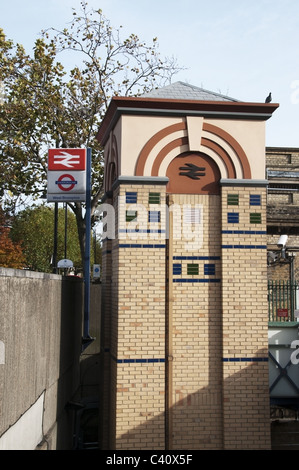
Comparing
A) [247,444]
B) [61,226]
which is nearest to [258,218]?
[247,444]

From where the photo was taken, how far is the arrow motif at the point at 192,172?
10.6 m

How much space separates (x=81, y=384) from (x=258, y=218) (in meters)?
9.64

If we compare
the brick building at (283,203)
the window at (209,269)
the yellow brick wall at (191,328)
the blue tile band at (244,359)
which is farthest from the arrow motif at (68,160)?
the brick building at (283,203)

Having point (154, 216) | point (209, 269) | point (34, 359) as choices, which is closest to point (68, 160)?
point (154, 216)

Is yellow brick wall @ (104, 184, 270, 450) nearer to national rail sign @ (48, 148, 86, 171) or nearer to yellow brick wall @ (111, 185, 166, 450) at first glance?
yellow brick wall @ (111, 185, 166, 450)

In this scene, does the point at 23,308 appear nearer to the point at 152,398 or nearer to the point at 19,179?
the point at 152,398

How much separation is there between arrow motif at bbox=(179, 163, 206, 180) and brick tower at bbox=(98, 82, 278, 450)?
0.02 metres

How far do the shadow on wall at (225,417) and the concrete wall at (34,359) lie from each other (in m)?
1.91

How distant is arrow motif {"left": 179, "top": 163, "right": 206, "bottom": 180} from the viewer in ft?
34.7

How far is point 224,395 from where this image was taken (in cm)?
1004

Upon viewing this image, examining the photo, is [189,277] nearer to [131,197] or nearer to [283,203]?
[131,197]

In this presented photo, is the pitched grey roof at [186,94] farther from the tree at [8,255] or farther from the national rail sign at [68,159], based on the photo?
the tree at [8,255]

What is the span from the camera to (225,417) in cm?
1002

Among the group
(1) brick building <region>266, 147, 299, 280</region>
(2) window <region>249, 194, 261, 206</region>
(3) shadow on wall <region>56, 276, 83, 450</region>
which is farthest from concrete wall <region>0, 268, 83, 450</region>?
(1) brick building <region>266, 147, 299, 280</region>
